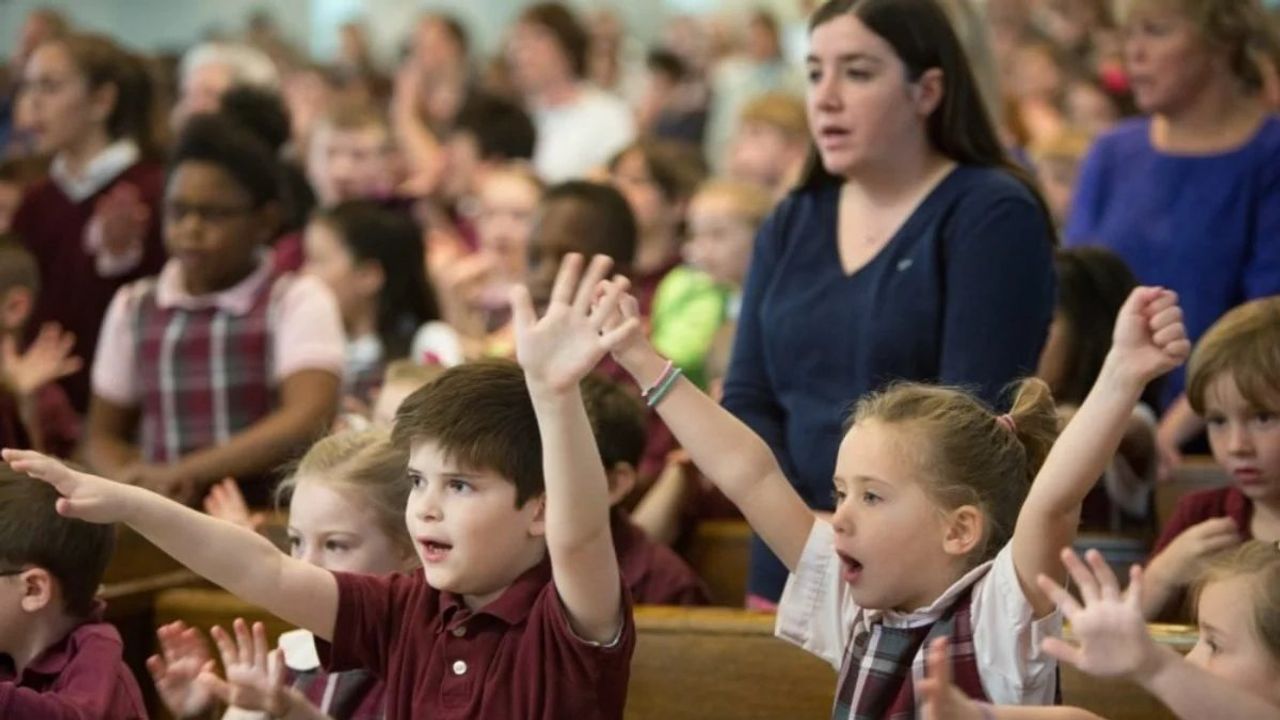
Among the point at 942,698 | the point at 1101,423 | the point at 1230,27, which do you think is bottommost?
the point at 942,698

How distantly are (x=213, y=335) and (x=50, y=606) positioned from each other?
195 cm

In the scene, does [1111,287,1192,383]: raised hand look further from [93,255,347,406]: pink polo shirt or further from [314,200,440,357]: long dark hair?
[314,200,440,357]: long dark hair

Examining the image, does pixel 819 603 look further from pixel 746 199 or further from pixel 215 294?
pixel 746 199

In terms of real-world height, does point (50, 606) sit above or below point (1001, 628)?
below

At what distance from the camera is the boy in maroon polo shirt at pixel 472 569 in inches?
101

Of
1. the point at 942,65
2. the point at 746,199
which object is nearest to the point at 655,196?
the point at 746,199

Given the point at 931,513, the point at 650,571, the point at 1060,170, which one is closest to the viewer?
A: the point at 931,513

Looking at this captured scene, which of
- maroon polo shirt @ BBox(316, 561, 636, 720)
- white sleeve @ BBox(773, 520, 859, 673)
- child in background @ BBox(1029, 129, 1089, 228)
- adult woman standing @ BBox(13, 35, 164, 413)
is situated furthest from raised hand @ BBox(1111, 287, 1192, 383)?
adult woman standing @ BBox(13, 35, 164, 413)

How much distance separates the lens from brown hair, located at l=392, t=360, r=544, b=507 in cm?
271

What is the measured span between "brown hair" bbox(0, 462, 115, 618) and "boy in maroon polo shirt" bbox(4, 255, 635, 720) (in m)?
0.41

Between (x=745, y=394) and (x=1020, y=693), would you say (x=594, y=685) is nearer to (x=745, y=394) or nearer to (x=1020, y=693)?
(x=1020, y=693)

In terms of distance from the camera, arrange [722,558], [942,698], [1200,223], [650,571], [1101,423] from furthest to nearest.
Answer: [1200,223] → [722,558] → [650,571] → [1101,423] → [942,698]

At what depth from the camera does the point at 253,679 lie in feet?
8.75

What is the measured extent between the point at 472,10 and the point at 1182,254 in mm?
10349
